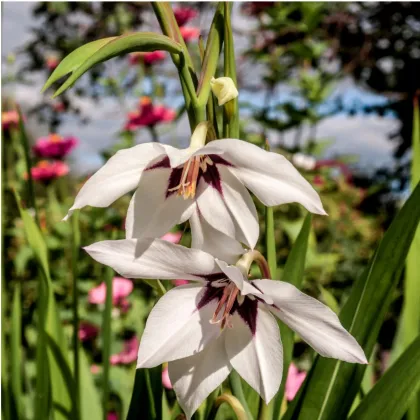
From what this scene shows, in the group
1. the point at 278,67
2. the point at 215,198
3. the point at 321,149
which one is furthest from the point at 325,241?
the point at 215,198

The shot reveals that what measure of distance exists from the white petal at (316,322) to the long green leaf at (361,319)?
0.56 ft

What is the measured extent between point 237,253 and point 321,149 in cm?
166

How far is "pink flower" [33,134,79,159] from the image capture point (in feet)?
7.09

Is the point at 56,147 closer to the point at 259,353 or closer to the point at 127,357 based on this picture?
the point at 127,357

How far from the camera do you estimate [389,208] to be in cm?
323

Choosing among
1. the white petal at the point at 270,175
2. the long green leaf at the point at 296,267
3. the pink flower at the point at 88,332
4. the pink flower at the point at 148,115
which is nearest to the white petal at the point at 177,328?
the white petal at the point at 270,175

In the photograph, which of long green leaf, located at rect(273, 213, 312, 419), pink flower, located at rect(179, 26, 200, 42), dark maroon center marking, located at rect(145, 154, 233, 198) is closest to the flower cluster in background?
pink flower, located at rect(179, 26, 200, 42)

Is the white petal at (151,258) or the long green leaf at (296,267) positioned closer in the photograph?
the white petal at (151,258)

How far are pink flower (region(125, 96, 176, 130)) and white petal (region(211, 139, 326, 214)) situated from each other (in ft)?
4.77

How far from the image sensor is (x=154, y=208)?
47 cm

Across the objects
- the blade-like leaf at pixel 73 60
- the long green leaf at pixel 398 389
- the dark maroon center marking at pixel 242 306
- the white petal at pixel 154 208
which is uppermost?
the blade-like leaf at pixel 73 60

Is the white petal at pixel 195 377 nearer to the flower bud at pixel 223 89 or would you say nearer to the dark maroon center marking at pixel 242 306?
the dark maroon center marking at pixel 242 306

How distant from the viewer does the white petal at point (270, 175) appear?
418mm

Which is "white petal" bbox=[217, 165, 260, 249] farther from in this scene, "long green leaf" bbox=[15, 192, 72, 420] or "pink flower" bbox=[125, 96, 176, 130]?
"pink flower" bbox=[125, 96, 176, 130]
